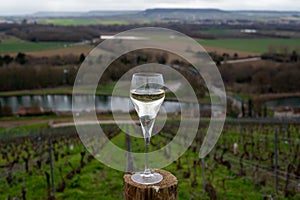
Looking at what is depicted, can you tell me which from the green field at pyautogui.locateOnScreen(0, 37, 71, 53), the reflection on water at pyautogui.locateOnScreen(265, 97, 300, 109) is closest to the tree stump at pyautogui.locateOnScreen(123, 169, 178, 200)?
the reflection on water at pyautogui.locateOnScreen(265, 97, 300, 109)

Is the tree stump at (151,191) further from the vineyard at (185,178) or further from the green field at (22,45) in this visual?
the green field at (22,45)

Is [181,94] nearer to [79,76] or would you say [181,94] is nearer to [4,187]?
[79,76]

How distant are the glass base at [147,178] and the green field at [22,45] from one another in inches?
1855

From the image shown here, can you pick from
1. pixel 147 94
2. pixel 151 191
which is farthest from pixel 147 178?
pixel 147 94

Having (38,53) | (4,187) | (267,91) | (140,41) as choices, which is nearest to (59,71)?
(38,53)

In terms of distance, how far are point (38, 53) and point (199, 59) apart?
1908 inches

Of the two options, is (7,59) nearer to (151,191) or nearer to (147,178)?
(147,178)

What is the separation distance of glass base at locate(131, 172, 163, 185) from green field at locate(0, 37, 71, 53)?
47110 millimetres

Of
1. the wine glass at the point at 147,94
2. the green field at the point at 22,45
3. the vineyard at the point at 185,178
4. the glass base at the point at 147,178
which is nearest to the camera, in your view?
the wine glass at the point at 147,94

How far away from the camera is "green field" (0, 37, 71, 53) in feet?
157

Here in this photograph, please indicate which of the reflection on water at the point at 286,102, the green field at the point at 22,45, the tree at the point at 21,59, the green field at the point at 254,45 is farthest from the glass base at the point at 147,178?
the green field at the point at 254,45

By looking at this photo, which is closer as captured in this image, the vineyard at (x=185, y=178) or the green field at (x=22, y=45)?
the vineyard at (x=185, y=178)

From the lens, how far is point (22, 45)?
168ft

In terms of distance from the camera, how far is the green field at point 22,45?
47.8 metres
